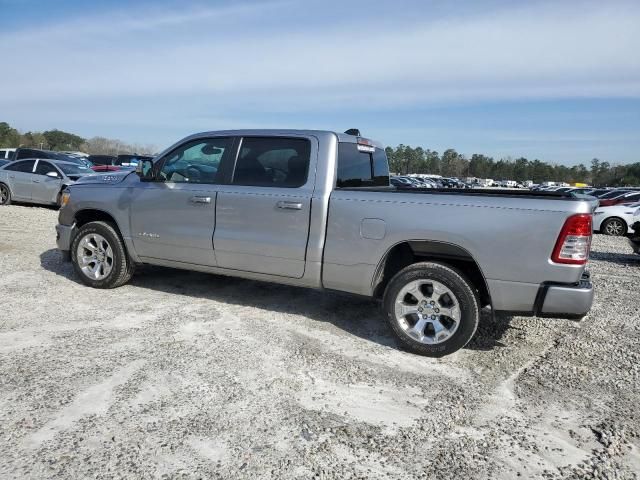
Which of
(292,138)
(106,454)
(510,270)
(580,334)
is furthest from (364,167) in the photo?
(106,454)

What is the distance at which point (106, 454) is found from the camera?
272cm

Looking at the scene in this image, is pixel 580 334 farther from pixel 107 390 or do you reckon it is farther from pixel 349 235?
pixel 107 390

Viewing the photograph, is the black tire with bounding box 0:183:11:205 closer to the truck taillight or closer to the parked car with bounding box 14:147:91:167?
the parked car with bounding box 14:147:91:167

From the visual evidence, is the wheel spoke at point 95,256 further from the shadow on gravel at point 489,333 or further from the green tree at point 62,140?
the green tree at point 62,140

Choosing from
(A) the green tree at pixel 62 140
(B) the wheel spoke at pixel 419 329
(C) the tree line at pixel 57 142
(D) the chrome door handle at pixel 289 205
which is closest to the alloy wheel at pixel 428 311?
(B) the wheel spoke at pixel 419 329

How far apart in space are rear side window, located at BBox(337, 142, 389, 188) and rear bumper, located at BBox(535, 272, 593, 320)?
204cm

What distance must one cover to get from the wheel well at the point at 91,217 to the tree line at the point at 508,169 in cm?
10266

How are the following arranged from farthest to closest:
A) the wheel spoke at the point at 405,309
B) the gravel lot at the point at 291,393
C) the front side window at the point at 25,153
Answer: the front side window at the point at 25,153, the wheel spoke at the point at 405,309, the gravel lot at the point at 291,393

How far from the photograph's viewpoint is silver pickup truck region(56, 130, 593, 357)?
390 centimetres

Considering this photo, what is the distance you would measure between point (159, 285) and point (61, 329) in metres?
1.73

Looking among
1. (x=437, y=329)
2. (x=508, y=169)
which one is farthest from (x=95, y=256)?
(x=508, y=169)

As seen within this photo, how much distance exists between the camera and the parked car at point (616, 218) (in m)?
15.9

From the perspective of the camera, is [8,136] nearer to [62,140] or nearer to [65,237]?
[62,140]

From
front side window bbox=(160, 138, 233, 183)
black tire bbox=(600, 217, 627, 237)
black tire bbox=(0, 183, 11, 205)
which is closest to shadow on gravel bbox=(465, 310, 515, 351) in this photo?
front side window bbox=(160, 138, 233, 183)
